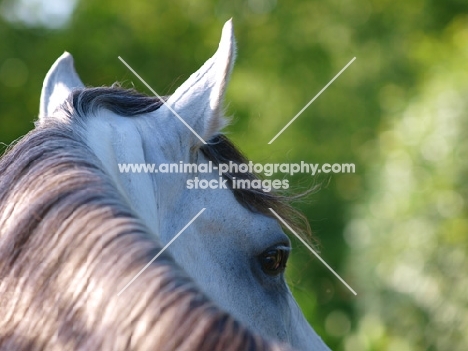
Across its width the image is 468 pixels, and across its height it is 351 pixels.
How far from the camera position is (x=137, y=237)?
1.31 metres

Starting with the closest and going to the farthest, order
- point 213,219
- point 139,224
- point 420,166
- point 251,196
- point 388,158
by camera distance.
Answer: point 139,224 < point 213,219 < point 251,196 < point 420,166 < point 388,158

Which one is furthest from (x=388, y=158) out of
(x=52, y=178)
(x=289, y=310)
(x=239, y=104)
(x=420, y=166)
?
(x=52, y=178)

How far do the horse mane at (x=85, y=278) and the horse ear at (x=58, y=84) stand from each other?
1140mm

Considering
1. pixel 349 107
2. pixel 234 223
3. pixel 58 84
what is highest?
pixel 349 107

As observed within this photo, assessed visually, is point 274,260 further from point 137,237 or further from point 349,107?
point 349,107

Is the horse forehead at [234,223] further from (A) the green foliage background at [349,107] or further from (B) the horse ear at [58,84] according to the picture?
(A) the green foliage background at [349,107]

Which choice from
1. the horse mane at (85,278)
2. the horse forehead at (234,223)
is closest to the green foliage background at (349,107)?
the horse forehead at (234,223)

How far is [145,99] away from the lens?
7.21 feet

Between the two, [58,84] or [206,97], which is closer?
[206,97]

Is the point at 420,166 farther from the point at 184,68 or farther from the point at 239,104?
the point at 184,68

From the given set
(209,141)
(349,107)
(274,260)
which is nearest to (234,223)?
(274,260)

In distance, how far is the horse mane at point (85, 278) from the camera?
1.18 metres

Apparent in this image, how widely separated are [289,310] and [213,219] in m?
0.41

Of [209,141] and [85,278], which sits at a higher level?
[209,141]
